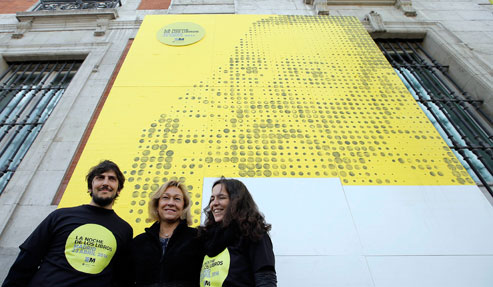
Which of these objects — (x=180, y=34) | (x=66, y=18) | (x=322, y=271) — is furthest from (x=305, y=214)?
(x=66, y=18)

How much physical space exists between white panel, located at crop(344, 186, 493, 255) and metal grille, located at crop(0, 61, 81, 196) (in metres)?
5.61

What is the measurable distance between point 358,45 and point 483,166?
3571mm

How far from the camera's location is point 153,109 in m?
4.53

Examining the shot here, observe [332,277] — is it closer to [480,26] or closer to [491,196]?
[491,196]

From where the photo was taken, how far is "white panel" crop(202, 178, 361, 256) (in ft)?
9.98

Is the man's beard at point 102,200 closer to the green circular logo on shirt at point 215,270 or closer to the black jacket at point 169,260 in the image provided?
the black jacket at point 169,260

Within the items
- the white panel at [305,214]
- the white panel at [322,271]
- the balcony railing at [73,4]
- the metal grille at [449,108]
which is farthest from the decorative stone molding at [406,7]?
the balcony railing at [73,4]

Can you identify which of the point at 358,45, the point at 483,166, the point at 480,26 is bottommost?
the point at 483,166

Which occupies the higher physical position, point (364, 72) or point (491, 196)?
point (364, 72)

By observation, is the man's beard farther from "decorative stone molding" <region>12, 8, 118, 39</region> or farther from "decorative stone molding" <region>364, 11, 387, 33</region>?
"decorative stone molding" <region>364, 11, 387, 33</region>

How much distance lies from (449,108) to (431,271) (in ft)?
13.3

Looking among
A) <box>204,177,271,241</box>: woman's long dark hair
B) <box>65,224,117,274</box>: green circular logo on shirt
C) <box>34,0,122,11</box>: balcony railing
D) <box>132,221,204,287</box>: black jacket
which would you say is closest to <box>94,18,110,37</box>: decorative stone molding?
Result: <box>34,0,122,11</box>: balcony railing

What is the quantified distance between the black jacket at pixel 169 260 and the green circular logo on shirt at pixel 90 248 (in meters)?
0.20

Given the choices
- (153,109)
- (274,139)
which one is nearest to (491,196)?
(274,139)
